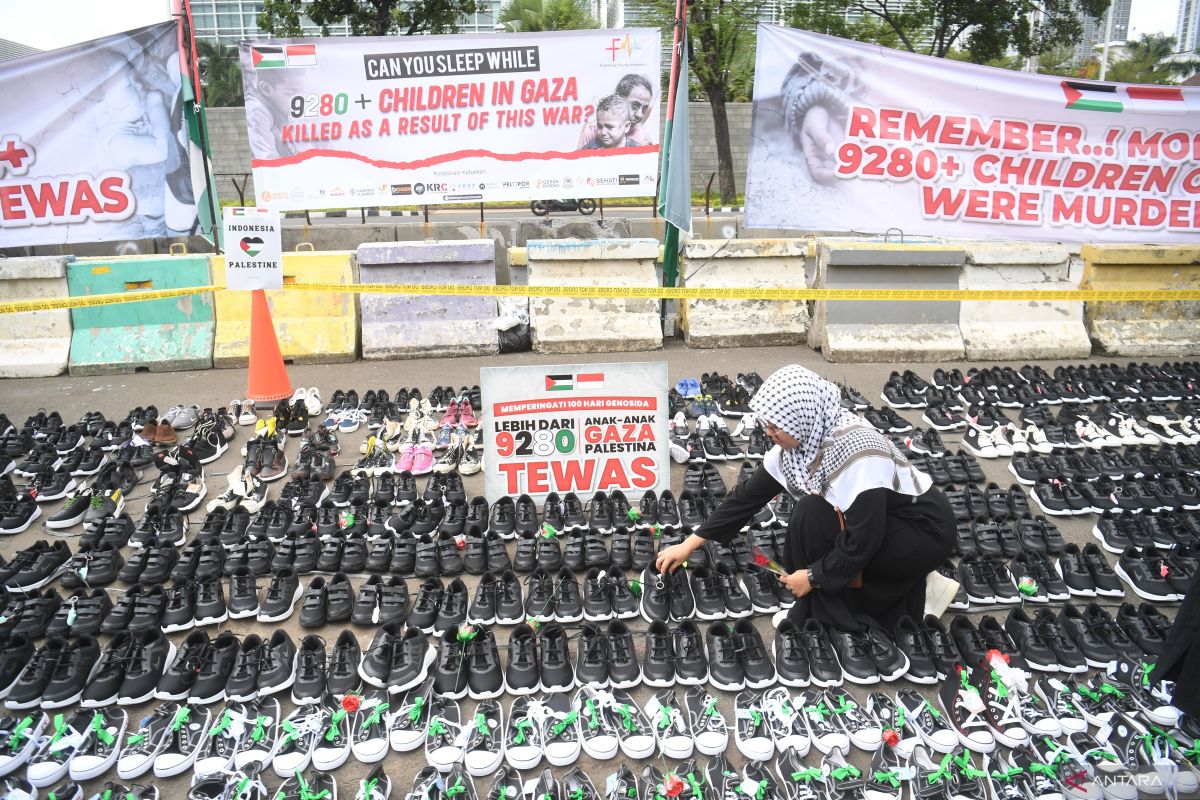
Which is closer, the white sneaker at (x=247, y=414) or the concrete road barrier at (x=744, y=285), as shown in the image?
the white sneaker at (x=247, y=414)

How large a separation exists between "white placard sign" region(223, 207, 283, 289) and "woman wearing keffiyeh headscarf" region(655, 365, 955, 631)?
549cm

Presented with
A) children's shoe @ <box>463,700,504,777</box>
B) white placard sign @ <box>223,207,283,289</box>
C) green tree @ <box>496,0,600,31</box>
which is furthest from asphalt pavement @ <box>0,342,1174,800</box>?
green tree @ <box>496,0,600,31</box>

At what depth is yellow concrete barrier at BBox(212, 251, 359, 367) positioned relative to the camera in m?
9.37

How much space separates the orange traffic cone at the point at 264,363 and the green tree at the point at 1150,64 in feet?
194

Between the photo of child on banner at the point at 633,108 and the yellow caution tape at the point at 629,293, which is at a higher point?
the photo of child on banner at the point at 633,108

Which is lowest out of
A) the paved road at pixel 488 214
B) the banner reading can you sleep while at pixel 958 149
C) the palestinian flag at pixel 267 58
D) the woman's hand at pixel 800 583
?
the woman's hand at pixel 800 583

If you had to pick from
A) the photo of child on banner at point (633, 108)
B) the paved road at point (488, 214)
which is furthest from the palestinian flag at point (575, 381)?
the paved road at point (488, 214)

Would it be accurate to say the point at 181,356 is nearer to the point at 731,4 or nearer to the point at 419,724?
the point at 419,724

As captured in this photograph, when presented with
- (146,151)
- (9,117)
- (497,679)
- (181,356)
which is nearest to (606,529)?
(497,679)

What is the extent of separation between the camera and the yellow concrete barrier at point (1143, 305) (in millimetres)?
9484

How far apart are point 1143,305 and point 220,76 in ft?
208

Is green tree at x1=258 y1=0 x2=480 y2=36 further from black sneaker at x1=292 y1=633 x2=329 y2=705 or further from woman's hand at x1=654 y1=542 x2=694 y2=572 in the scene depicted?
black sneaker at x1=292 y1=633 x2=329 y2=705

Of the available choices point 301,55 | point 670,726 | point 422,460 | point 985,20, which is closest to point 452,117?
point 301,55

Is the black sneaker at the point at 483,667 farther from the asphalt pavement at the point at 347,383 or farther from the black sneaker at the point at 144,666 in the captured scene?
the asphalt pavement at the point at 347,383
